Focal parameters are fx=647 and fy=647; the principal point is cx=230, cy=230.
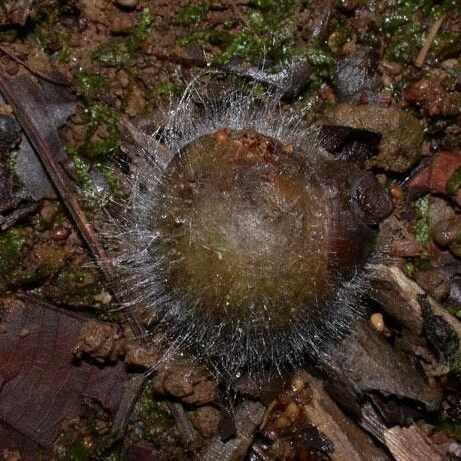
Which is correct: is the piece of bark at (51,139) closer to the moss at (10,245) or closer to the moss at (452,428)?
the moss at (10,245)

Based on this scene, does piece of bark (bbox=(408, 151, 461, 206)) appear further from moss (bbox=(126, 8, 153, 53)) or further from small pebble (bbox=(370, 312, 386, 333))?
moss (bbox=(126, 8, 153, 53))

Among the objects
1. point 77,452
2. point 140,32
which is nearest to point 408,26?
point 140,32

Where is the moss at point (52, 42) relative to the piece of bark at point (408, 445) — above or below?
above

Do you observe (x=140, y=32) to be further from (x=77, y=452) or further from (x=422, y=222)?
(x=77, y=452)

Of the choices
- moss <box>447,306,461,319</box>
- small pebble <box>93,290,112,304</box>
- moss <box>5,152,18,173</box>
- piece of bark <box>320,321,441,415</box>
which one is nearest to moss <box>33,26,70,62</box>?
moss <box>5,152,18,173</box>

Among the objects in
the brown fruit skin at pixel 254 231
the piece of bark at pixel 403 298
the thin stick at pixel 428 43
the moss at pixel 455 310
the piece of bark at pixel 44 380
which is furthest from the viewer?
the thin stick at pixel 428 43

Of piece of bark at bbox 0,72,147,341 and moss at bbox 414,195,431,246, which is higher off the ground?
moss at bbox 414,195,431,246

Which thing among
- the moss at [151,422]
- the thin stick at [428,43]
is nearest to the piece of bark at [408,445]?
the moss at [151,422]
